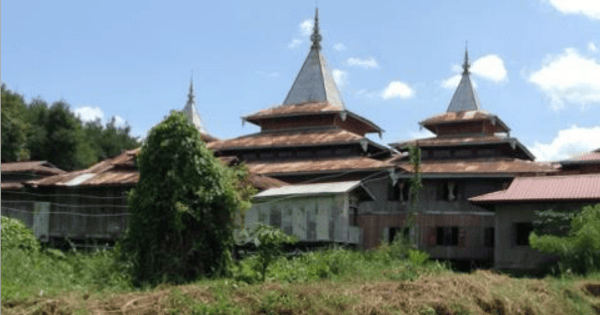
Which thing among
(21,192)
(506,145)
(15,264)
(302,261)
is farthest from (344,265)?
(21,192)

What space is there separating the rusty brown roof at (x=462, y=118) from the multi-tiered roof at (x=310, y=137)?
2695mm

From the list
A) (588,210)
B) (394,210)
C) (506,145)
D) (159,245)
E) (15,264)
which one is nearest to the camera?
(15,264)

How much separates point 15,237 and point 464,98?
3110cm

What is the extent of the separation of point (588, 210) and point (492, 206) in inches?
201

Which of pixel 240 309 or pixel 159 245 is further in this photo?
pixel 159 245

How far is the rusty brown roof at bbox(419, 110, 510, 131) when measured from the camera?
119 feet

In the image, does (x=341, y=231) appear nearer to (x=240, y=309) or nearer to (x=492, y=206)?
(x=492, y=206)

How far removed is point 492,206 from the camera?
88.2 feet

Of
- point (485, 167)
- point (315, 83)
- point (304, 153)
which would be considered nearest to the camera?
point (485, 167)

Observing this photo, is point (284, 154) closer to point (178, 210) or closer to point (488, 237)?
point (488, 237)

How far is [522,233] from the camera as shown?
25719 millimetres

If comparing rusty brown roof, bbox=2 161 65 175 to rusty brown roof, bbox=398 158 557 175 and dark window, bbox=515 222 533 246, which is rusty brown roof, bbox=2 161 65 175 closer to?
rusty brown roof, bbox=398 158 557 175

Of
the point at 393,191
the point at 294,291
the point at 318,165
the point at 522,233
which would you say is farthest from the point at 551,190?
the point at 294,291

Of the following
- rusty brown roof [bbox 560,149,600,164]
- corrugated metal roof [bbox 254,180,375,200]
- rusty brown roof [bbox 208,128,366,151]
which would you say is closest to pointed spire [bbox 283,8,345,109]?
rusty brown roof [bbox 208,128,366,151]
